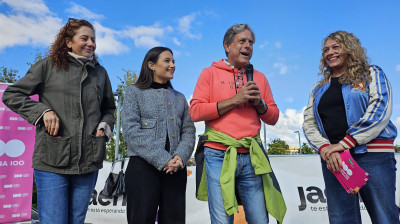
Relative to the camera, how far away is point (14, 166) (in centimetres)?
502

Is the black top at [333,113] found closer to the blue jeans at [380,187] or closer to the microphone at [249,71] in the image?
the blue jeans at [380,187]

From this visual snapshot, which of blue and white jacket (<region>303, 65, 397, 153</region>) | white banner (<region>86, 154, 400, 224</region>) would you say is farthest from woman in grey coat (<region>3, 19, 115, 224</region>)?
white banner (<region>86, 154, 400, 224</region>)

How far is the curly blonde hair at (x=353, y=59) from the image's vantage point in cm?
238

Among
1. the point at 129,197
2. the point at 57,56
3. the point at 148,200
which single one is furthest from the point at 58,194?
the point at 57,56

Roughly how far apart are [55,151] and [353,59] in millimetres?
2454

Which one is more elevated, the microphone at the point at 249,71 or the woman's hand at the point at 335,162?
the microphone at the point at 249,71

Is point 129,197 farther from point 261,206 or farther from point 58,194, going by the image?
point 261,206

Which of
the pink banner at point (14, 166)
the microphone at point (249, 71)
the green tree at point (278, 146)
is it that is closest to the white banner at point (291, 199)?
the pink banner at point (14, 166)

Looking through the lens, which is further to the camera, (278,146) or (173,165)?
(278,146)

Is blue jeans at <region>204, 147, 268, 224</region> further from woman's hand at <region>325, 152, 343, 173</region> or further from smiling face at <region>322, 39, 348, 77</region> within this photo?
smiling face at <region>322, 39, 348, 77</region>

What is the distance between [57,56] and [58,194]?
1.06m

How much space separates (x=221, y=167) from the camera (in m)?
2.18

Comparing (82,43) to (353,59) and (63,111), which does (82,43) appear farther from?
(353,59)

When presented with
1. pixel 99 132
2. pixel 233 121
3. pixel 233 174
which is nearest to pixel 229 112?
pixel 233 121
